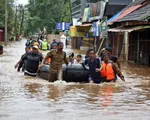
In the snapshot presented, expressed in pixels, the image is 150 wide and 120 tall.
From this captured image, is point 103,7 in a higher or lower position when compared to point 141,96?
higher

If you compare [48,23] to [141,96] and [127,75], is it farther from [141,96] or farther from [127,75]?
[141,96]

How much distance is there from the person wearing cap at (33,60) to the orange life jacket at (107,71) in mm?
2862

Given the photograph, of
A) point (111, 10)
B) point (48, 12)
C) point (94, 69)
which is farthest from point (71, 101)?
point (48, 12)

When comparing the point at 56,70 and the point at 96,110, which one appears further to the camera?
the point at 56,70

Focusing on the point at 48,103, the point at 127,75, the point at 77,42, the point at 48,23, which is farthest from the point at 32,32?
the point at 48,103

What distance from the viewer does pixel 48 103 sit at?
9078 millimetres

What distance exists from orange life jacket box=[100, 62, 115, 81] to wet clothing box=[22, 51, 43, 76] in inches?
113

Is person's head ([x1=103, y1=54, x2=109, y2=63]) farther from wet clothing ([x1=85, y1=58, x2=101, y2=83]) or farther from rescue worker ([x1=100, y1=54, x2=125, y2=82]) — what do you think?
wet clothing ([x1=85, y1=58, x2=101, y2=83])

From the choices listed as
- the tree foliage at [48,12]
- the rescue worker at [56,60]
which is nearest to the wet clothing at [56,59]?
the rescue worker at [56,60]

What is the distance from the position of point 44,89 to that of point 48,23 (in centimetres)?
7045

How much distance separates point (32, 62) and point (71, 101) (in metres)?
5.25

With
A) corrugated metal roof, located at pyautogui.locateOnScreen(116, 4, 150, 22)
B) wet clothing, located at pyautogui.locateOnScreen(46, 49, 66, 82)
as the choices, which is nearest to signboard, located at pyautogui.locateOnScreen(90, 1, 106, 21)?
corrugated metal roof, located at pyautogui.locateOnScreen(116, 4, 150, 22)

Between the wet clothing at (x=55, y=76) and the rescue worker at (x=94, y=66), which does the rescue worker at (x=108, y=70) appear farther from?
the wet clothing at (x=55, y=76)

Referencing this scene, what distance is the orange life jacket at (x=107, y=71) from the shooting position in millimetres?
12266
